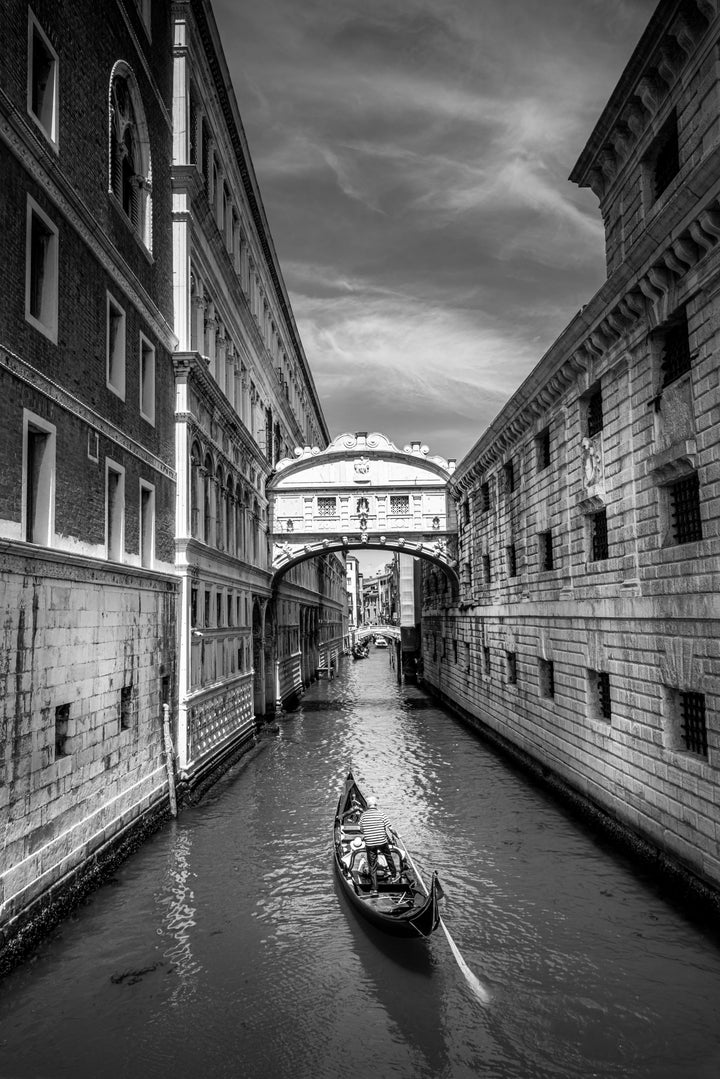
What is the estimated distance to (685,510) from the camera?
12484mm

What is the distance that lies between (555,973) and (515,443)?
611 inches

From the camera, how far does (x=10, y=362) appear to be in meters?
10.3

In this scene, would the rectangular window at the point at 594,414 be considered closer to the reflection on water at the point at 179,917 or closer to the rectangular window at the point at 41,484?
the rectangular window at the point at 41,484

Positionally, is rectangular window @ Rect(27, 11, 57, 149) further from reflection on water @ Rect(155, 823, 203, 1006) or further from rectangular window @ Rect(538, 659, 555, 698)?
rectangular window @ Rect(538, 659, 555, 698)

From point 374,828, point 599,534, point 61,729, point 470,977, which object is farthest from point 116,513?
point 470,977

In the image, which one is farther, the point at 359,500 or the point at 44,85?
the point at 359,500

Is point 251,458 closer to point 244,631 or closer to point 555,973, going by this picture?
point 244,631

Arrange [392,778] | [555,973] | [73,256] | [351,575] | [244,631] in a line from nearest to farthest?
[555,973] < [73,256] < [392,778] < [244,631] < [351,575]

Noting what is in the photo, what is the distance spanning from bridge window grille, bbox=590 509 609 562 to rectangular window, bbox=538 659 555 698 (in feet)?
13.5

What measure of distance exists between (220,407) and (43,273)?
10.5 metres

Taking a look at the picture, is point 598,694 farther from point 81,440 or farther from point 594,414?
point 81,440

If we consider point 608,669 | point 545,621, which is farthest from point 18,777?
point 545,621

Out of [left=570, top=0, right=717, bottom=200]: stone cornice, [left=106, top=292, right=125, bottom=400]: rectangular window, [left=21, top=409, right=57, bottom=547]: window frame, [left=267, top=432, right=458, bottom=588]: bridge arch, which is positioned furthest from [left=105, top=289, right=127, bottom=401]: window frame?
[left=267, top=432, right=458, bottom=588]: bridge arch

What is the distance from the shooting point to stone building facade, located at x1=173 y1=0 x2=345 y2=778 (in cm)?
1934
